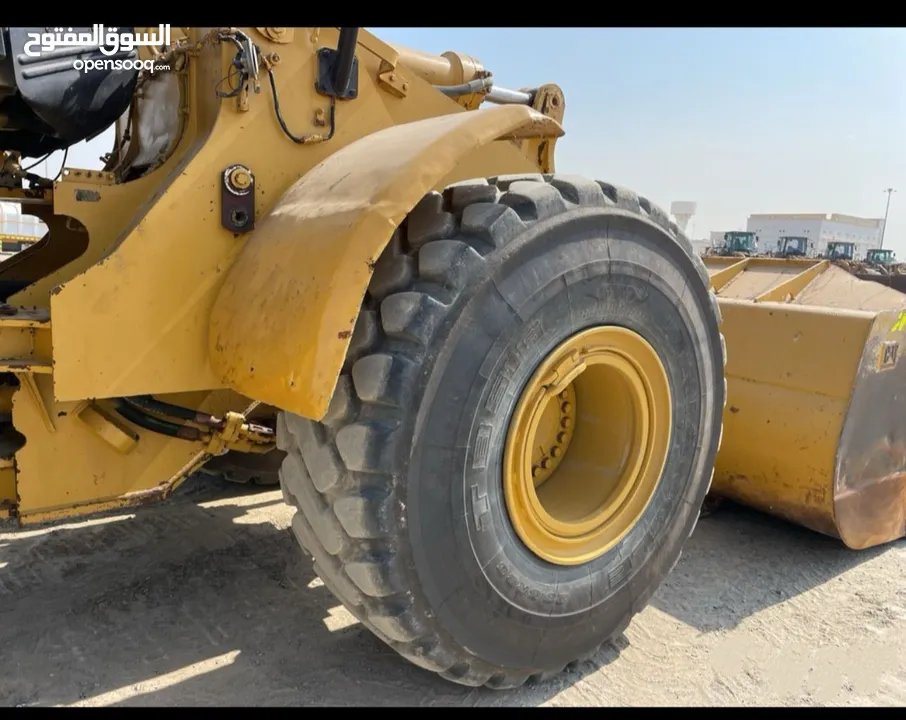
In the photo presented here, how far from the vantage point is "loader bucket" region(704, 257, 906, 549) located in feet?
11.1

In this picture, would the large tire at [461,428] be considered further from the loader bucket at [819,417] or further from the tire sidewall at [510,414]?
the loader bucket at [819,417]

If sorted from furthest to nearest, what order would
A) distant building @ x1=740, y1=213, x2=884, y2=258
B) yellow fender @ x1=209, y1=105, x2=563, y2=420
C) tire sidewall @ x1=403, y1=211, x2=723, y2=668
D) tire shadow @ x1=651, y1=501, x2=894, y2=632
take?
distant building @ x1=740, y1=213, x2=884, y2=258 → tire shadow @ x1=651, y1=501, x2=894, y2=632 → tire sidewall @ x1=403, y1=211, x2=723, y2=668 → yellow fender @ x1=209, y1=105, x2=563, y2=420

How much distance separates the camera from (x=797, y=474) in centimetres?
354

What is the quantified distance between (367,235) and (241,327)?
0.47 m

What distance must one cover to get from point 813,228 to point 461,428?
209 feet

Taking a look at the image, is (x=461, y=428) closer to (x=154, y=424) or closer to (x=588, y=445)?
(x=588, y=445)

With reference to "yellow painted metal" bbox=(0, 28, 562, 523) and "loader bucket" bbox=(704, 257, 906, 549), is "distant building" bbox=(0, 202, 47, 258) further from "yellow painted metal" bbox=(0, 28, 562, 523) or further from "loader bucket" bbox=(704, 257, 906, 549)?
"loader bucket" bbox=(704, 257, 906, 549)

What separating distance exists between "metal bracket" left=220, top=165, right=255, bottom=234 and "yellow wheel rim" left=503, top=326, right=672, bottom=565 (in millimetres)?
1021

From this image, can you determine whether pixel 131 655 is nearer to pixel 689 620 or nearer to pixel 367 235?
pixel 367 235

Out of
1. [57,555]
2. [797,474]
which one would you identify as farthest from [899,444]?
[57,555]

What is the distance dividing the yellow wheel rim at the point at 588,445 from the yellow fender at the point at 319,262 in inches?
25.8

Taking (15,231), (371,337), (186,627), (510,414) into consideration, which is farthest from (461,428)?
(15,231)

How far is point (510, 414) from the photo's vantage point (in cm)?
216

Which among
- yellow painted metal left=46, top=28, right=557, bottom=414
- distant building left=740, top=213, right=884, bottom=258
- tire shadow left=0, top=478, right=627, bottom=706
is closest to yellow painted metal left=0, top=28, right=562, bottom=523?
yellow painted metal left=46, top=28, right=557, bottom=414
